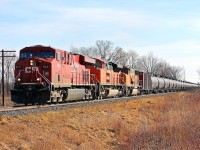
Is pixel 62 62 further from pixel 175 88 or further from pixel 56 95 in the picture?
pixel 175 88

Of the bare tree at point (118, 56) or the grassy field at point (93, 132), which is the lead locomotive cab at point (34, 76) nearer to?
the grassy field at point (93, 132)

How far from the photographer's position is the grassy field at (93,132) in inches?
484

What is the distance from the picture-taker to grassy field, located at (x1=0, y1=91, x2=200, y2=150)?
12.3 m

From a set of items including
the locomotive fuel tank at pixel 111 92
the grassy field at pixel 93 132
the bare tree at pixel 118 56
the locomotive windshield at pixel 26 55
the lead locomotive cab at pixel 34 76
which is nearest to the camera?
the grassy field at pixel 93 132

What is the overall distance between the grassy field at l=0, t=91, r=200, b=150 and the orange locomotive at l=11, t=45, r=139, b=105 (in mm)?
2034

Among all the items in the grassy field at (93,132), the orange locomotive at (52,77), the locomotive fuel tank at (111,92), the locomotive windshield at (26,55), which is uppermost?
the locomotive windshield at (26,55)

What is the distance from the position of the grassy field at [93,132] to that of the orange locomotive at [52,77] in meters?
2.03

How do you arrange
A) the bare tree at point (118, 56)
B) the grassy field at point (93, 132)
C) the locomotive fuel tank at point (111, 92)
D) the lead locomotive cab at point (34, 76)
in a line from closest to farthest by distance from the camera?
the grassy field at point (93, 132), the lead locomotive cab at point (34, 76), the locomotive fuel tank at point (111, 92), the bare tree at point (118, 56)

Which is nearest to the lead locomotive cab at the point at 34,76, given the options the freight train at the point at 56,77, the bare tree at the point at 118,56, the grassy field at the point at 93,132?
the freight train at the point at 56,77

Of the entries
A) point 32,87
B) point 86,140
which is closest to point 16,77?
point 32,87

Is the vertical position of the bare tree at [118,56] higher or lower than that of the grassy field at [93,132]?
higher

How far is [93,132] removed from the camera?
52.9 feet

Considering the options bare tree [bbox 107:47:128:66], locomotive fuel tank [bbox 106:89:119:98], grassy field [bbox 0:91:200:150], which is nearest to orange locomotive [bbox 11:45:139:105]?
grassy field [bbox 0:91:200:150]

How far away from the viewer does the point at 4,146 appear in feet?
35.8
